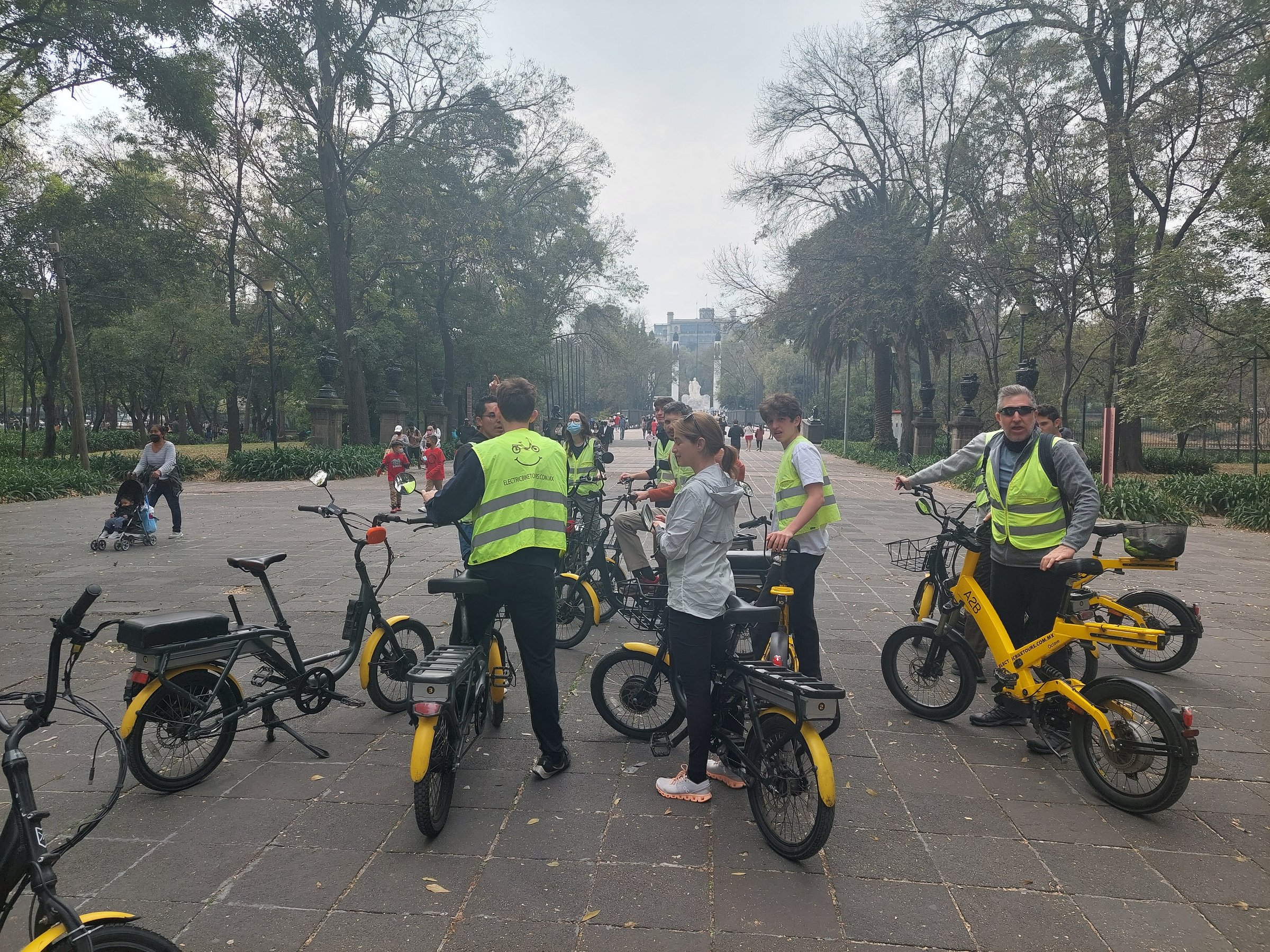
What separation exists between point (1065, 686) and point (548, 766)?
2.38m

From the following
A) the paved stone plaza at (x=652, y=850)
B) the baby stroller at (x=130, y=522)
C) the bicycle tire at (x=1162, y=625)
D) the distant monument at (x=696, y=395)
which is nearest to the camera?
the paved stone plaza at (x=652, y=850)

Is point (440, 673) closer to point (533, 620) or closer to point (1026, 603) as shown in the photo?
point (533, 620)

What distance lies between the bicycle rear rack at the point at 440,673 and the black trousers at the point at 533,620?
0.72 feet

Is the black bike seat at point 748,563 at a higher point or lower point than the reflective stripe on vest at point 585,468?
lower

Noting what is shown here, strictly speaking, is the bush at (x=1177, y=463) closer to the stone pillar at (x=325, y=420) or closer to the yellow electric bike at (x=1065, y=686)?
the yellow electric bike at (x=1065, y=686)

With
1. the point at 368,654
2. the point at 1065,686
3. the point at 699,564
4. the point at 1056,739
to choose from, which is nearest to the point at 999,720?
the point at 1056,739

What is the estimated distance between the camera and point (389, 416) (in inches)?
1217

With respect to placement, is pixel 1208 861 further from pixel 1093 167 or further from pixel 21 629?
pixel 1093 167

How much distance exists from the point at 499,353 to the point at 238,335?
1050cm

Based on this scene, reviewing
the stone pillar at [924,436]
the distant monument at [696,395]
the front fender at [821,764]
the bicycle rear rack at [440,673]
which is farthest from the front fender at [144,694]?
the distant monument at [696,395]

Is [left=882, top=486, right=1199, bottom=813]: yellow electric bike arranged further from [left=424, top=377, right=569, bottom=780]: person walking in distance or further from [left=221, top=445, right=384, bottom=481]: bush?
[left=221, top=445, right=384, bottom=481]: bush

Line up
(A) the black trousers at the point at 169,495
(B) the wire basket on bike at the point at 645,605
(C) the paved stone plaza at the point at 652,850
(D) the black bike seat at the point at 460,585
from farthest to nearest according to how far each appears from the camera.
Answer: (A) the black trousers at the point at 169,495, (B) the wire basket on bike at the point at 645,605, (D) the black bike seat at the point at 460,585, (C) the paved stone plaza at the point at 652,850

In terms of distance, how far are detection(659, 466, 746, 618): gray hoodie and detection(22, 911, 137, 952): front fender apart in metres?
2.15

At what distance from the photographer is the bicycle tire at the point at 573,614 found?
20.3 ft
